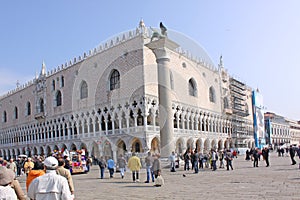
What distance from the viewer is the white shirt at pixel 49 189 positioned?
2.97 m

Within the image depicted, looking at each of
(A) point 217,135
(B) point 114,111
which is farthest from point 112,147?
(A) point 217,135

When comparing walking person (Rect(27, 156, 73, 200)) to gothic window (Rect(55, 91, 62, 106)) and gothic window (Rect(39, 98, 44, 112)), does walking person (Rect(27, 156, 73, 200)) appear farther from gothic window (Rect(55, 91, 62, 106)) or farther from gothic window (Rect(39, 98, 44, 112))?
gothic window (Rect(39, 98, 44, 112))

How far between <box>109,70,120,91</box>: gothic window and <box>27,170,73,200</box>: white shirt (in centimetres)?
2753

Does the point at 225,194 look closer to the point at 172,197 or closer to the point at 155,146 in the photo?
the point at 172,197

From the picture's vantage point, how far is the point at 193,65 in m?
36.5

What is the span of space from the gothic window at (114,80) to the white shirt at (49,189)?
27.5 metres

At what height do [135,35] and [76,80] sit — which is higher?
[135,35]

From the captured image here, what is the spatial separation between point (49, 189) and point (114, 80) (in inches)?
1114

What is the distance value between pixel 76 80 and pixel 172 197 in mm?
28630

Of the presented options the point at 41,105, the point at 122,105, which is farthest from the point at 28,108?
the point at 122,105

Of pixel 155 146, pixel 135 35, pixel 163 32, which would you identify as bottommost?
pixel 155 146

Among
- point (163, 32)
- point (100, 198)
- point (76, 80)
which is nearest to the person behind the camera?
point (100, 198)

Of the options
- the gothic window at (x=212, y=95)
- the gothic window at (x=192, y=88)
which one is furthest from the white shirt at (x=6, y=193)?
the gothic window at (x=212, y=95)

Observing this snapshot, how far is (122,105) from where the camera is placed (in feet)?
97.0
